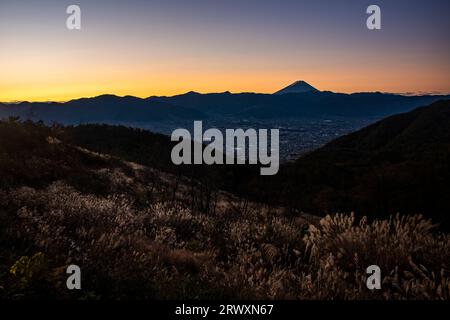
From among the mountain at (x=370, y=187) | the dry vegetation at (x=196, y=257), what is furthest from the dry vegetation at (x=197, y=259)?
the mountain at (x=370, y=187)

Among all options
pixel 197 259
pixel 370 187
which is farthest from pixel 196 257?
pixel 370 187

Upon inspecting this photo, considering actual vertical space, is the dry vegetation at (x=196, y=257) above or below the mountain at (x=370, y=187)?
above

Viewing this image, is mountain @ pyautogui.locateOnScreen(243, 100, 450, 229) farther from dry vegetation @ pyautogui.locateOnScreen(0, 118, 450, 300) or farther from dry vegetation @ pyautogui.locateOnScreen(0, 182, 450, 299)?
dry vegetation @ pyautogui.locateOnScreen(0, 182, 450, 299)

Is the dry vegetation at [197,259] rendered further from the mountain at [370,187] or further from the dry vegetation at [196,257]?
the mountain at [370,187]

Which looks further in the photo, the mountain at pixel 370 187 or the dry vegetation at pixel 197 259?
the mountain at pixel 370 187

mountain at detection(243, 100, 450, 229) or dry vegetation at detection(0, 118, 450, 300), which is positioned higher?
dry vegetation at detection(0, 118, 450, 300)

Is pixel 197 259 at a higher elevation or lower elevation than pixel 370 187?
higher

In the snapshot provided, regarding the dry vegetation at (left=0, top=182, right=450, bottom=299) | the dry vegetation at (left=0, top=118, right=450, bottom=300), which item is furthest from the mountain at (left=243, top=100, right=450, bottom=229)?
the dry vegetation at (left=0, top=182, right=450, bottom=299)

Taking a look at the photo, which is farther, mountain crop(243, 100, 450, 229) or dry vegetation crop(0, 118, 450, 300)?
mountain crop(243, 100, 450, 229)

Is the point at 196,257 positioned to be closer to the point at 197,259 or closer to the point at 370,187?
the point at 197,259
